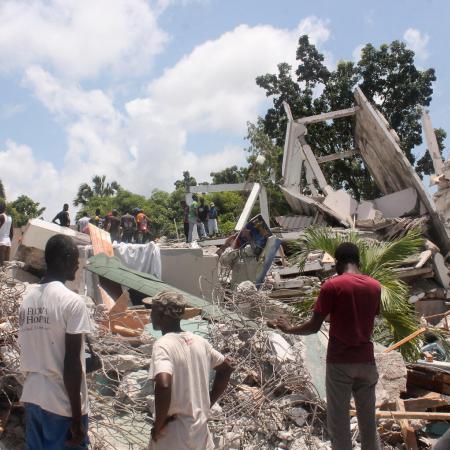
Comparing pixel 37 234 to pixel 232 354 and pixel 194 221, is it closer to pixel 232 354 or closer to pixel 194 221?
pixel 194 221

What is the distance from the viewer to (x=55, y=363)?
2871 millimetres

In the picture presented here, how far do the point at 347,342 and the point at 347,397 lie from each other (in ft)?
1.20

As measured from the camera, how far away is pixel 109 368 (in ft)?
17.2

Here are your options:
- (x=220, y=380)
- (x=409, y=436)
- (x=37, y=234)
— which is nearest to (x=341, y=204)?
(x=37, y=234)

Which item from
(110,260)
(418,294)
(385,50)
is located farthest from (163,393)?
(385,50)

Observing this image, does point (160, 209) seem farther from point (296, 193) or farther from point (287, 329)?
point (287, 329)

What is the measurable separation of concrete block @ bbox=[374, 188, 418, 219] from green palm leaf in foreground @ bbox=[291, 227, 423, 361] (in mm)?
7025

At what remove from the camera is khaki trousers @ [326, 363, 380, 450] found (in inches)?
150

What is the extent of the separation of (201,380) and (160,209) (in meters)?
37.5

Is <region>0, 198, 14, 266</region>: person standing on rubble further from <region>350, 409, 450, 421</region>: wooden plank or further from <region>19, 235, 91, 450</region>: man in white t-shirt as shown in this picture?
<region>19, 235, 91, 450</region>: man in white t-shirt

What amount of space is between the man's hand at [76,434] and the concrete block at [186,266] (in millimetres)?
8359

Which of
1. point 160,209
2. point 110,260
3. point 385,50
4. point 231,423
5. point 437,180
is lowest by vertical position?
point 231,423

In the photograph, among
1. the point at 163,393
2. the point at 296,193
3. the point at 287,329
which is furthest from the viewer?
the point at 296,193

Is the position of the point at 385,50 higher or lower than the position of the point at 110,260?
higher
